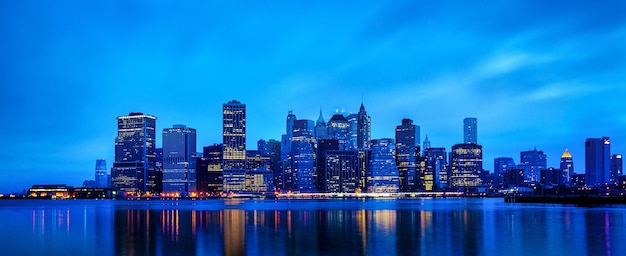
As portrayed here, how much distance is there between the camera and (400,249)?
43438mm

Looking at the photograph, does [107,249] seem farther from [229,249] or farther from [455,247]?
[455,247]

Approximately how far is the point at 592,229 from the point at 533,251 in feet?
75.7

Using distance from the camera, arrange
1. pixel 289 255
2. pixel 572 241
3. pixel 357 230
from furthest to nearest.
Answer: pixel 357 230
pixel 572 241
pixel 289 255

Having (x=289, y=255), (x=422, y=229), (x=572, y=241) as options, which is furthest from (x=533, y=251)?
(x=422, y=229)

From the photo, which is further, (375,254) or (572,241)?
(572,241)

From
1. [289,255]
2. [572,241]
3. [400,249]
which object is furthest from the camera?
[572,241]

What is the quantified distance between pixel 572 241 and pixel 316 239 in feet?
66.8

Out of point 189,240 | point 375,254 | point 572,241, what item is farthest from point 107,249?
point 572,241

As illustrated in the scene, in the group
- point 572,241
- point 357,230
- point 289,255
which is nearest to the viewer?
point 289,255

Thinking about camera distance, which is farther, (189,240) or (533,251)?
(189,240)

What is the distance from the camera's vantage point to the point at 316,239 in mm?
51219

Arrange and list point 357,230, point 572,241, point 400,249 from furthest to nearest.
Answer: point 357,230
point 572,241
point 400,249

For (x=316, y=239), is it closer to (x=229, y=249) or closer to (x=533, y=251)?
(x=229, y=249)

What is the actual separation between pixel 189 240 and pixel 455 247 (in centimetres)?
2107
